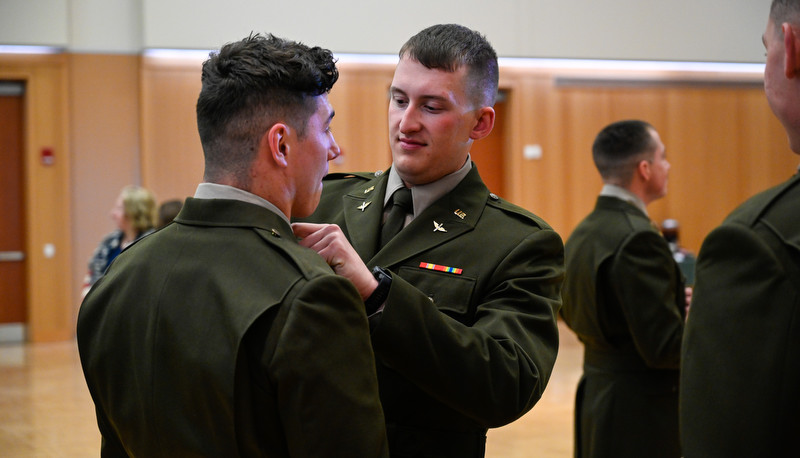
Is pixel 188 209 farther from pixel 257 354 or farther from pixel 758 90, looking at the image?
pixel 758 90

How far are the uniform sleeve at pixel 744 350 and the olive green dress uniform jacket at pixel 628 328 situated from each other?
2.12 m

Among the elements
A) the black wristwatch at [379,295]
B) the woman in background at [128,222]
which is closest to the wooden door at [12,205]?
the woman in background at [128,222]

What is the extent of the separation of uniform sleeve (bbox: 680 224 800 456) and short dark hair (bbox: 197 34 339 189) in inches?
30.3

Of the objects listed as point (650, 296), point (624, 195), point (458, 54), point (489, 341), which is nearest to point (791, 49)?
point (489, 341)

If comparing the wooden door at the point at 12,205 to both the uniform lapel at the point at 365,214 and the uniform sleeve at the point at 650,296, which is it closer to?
the uniform sleeve at the point at 650,296

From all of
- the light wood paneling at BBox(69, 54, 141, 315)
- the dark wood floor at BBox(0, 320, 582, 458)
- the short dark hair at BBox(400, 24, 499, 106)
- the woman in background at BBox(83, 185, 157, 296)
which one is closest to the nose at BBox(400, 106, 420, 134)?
the short dark hair at BBox(400, 24, 499, 106)

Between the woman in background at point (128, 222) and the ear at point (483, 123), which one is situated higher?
the ear at point (483, 123)

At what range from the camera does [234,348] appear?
1.31 m

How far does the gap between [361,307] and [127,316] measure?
0.42 meters

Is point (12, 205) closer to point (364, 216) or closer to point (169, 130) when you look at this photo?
point (169, 130)

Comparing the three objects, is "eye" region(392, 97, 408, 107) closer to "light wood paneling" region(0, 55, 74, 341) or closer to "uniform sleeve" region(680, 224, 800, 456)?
"uniform sleeve" region(680, 224, 800, 456)

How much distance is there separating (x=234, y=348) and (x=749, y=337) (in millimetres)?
803

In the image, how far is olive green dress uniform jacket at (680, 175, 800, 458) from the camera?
121 cm

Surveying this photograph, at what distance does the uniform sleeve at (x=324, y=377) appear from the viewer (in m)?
1.29
